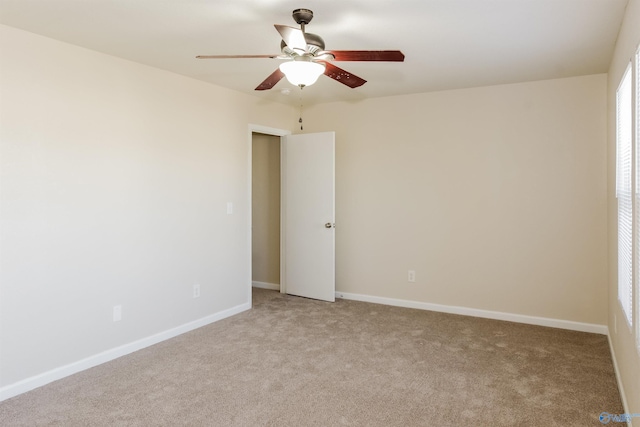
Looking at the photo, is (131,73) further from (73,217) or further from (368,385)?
(368,385)

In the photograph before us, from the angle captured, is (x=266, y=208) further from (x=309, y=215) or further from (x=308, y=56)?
(x=308, y=56)

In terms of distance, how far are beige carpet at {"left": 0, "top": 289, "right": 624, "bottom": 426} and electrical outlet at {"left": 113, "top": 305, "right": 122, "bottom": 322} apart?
13.0 inches

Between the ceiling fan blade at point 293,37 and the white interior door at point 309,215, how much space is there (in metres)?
2.68

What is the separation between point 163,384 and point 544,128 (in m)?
3.96

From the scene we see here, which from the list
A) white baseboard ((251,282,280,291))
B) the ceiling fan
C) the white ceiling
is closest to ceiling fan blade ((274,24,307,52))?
the ceiling fan

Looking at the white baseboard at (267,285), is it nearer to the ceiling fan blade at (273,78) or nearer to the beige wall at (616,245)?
the ceiling fan blade at (273,78)

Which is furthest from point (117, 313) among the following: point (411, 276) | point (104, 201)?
point (411, 276)

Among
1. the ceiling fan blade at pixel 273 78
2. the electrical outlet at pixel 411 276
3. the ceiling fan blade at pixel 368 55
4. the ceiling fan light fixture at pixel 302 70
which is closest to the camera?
the ceiling fan blade at pixel 368 55

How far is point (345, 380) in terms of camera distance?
2.92 m

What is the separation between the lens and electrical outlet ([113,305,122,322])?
3.40 m

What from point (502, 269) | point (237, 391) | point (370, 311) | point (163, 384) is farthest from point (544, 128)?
point (163, 384)

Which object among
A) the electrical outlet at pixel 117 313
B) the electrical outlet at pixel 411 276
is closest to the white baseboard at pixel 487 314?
the electrical outlet at pixel 411 276

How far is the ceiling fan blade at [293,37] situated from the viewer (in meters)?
2.14

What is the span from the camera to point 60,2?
244 cm
